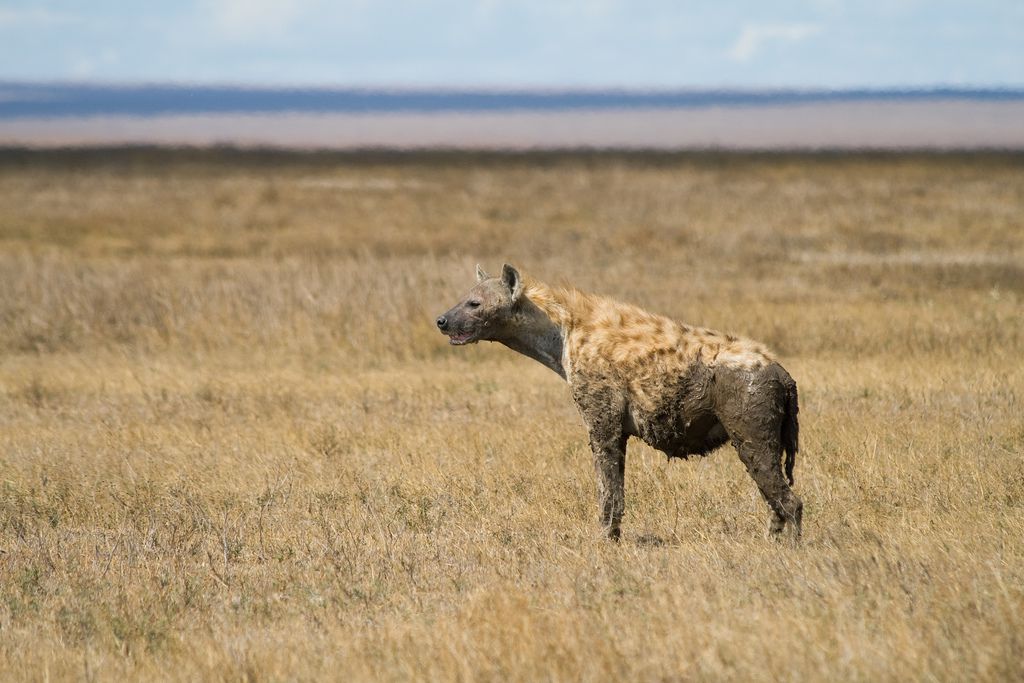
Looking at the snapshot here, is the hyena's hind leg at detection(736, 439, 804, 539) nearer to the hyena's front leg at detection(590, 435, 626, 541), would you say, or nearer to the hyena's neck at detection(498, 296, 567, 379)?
the hyena's front leg at detection(590, 435, 626, 541)

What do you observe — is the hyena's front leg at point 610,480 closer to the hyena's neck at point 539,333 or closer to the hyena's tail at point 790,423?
the hyena's neck at point 539,333

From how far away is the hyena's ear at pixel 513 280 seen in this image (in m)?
8.56

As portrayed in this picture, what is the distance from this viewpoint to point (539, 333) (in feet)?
28.3

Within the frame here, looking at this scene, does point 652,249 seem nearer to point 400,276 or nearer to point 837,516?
point 400,276

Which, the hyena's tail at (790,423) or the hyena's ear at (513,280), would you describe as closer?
the hyena's tail at (790,423)

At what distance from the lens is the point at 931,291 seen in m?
20.0

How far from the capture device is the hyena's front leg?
823cm

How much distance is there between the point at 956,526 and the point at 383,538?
11.3 feet

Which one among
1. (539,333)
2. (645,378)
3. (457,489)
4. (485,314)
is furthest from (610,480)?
(457,489)

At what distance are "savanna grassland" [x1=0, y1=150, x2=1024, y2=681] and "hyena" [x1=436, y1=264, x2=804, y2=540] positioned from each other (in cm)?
47

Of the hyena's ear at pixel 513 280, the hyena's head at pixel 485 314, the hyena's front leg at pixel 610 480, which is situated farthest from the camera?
the hyena's head at pixel 485 314

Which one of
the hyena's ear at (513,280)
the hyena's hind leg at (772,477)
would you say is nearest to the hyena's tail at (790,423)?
the hyena's hind leg at (772,477)

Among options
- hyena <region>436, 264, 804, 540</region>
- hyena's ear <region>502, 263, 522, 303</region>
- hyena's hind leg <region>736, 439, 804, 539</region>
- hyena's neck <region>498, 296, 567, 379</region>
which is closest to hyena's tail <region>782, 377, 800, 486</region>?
hyena <region>436, 264, 804, 540</region>

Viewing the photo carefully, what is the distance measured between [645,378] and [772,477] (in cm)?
92
